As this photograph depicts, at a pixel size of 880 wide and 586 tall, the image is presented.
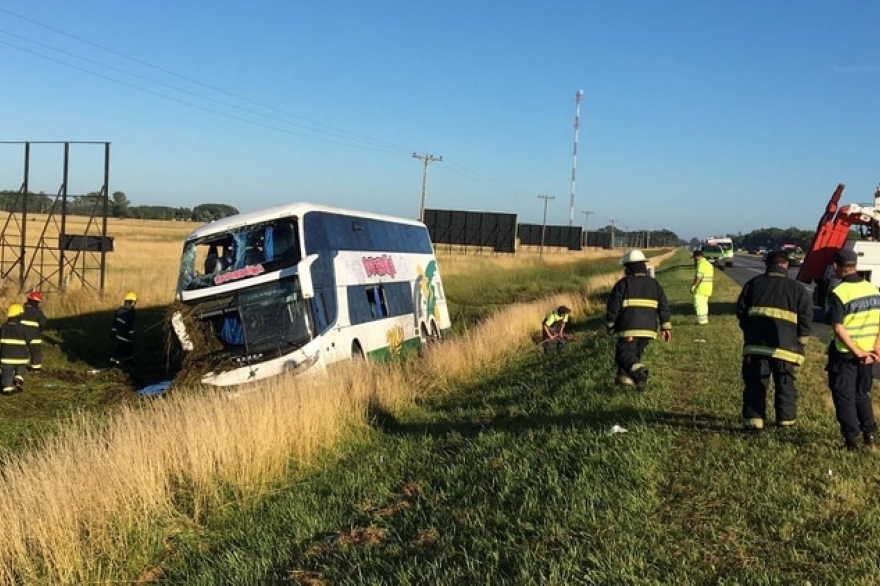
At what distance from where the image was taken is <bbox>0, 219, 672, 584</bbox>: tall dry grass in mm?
5188

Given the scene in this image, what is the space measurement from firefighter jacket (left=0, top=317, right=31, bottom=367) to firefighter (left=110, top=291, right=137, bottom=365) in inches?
135

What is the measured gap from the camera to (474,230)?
223 ft

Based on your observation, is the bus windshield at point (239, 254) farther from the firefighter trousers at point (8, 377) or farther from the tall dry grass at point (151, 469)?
the firefighter trousers at point (8, 377)

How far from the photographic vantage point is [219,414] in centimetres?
759

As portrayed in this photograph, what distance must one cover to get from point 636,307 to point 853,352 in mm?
2746

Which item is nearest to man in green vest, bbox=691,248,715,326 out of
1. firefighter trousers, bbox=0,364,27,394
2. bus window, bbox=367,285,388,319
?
bus window, bbox=367,285,388,319

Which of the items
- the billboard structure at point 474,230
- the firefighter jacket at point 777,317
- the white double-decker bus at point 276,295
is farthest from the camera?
the billboard structure at point 474,230

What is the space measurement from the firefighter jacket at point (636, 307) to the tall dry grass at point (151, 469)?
11.3 feet

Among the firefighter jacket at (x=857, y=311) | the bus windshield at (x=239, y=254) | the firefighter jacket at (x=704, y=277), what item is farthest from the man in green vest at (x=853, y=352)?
the firefighter jacket at (x=704, y=277)

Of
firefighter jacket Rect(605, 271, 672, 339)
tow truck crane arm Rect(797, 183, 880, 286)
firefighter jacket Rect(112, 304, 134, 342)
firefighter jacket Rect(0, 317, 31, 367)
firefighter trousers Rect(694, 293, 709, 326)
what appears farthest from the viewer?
tow truck crane arm Rect(797, 183, 880, 286)

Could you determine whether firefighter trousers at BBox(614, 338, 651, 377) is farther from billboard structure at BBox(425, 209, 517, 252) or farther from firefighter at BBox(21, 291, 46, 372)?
billboard structure at BBox(425, 209, 517, 252)

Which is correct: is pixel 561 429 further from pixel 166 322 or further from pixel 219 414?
pixel 166 322

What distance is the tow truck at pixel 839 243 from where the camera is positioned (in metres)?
18.3

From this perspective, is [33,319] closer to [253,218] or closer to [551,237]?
[253,218]
